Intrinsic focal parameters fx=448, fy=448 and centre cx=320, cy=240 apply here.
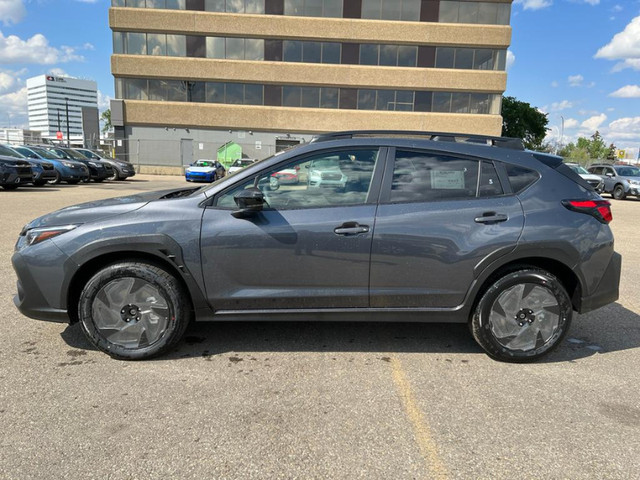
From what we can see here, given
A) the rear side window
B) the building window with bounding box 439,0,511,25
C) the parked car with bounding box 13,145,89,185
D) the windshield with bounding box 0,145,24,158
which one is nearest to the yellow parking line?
the rear side window

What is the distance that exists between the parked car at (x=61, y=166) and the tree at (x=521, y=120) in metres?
51.8

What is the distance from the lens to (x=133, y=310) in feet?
11.1

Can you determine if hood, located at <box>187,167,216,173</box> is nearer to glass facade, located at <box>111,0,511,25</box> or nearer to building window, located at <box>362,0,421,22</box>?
glass facade, located at <box>111,0,511,25</box>

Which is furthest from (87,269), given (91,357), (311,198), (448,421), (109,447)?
(448,421)

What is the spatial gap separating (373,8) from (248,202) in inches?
1470

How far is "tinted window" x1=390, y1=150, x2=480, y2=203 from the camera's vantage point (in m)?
3.49

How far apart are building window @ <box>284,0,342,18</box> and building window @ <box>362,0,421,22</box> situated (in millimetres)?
2213

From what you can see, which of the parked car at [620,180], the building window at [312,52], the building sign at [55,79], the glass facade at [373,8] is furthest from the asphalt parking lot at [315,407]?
the building sign at [55,79]

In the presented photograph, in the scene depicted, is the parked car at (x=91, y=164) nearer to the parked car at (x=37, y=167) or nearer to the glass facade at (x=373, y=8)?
the parked car at (x=37, y=167)

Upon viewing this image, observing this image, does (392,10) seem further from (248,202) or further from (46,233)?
(46,233)

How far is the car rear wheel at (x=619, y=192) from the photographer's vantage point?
21.6 m

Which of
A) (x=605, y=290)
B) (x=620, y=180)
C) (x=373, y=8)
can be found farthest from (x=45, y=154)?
(x=373, y=8)

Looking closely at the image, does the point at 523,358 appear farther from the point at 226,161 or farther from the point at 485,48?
the point at 485,48

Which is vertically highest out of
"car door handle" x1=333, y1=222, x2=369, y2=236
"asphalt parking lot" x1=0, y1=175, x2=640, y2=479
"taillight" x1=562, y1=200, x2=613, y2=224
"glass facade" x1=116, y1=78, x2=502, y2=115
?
"glass facade" x1=116, y1=78, x2=502, y2=115
